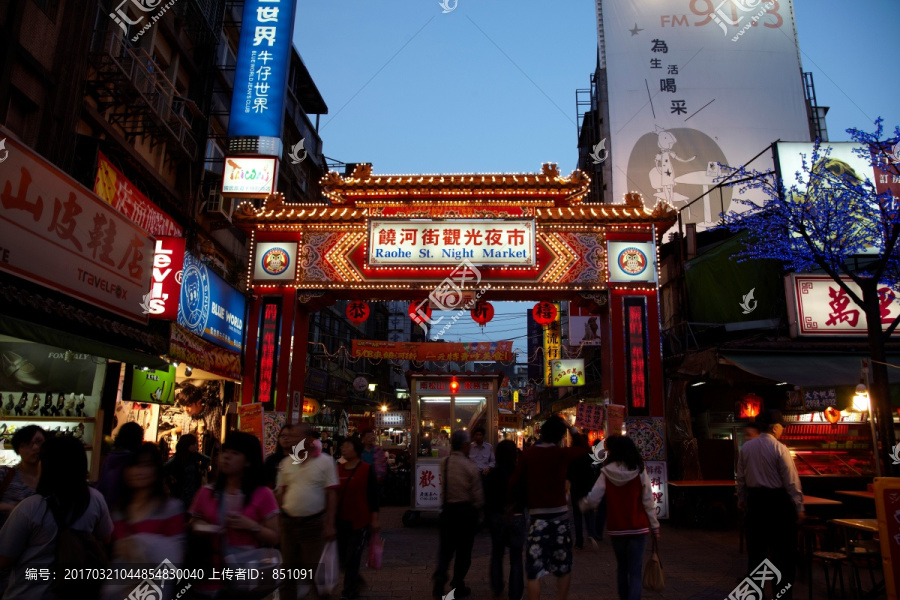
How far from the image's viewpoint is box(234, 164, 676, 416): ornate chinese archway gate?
15039 millimetres

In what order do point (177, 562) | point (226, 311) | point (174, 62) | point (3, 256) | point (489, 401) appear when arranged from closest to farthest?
1. point (177, 562)
2. point (3, 256)
3. point (489, 401)
4. point (226, 311)
5. point (174, 62)

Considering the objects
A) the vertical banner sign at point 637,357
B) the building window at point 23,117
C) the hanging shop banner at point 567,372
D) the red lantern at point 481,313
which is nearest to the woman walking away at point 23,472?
the building window at point 23,117

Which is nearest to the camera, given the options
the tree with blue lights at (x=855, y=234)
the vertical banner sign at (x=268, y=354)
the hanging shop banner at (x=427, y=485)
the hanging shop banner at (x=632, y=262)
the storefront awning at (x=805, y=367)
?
the tree with blue lights at (x=855, y=234)

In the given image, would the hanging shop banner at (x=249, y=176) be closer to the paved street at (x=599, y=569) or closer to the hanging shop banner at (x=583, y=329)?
the paved street at (x=599, y=569)

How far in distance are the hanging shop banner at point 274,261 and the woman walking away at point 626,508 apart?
11347 mm

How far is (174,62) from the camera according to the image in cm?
1670

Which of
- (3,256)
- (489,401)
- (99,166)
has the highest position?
(99,166)

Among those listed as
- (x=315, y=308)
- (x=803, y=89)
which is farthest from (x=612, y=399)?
(x=803, y=89)

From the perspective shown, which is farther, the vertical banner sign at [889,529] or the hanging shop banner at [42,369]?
the hanging shop banner at [42,369]

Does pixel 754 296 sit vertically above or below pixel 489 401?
above

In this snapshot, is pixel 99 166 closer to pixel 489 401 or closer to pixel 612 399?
pixel 489 401

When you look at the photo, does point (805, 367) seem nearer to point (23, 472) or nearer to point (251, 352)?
point (251, 352)

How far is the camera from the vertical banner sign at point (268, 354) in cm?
1490

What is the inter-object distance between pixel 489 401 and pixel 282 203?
24.6ft
